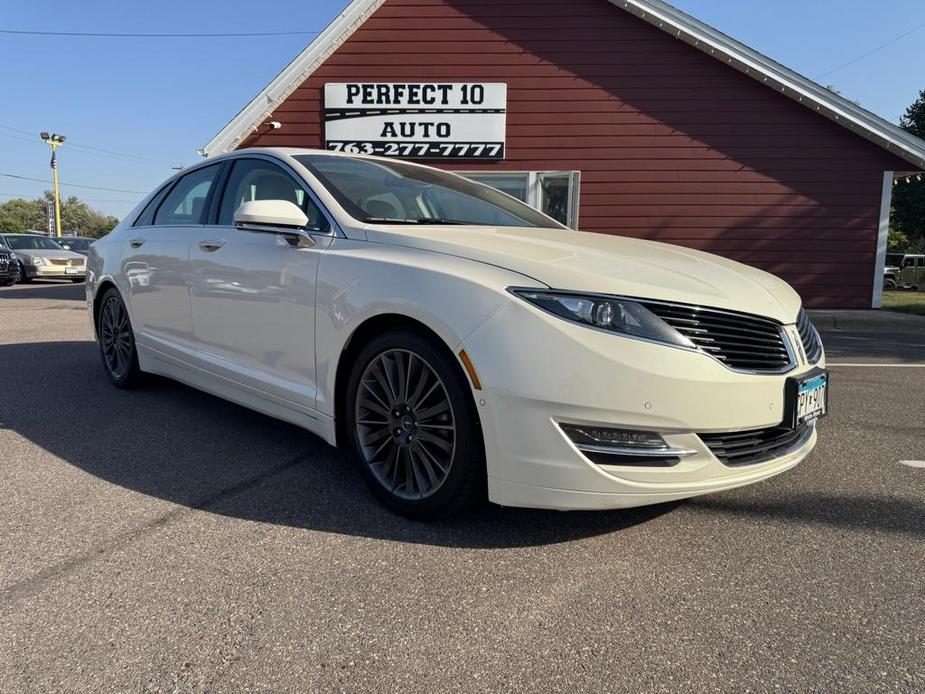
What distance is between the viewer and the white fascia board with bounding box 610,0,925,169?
10.1 metres

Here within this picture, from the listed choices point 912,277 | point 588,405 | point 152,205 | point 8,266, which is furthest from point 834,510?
point 912,277

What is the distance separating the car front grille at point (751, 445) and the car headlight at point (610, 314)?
365mm

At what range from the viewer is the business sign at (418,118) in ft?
Result: 35.6

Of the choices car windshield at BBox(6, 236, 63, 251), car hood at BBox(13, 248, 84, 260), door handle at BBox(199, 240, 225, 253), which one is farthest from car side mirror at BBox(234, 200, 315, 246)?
car windshield at BBox(6, 236, 63, 251)

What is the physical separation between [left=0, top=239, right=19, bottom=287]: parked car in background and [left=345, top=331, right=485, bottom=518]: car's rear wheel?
18752 mm

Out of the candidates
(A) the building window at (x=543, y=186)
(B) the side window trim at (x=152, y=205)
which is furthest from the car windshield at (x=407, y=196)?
(A) the building window at (x=543, y=186)

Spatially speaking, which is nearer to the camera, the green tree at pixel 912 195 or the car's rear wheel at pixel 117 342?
the car's rear wheel at pixel 117 342

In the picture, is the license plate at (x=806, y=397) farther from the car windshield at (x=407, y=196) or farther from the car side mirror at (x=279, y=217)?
the car side mirror at (x=279, y=217)

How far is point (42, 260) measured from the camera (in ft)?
61.0

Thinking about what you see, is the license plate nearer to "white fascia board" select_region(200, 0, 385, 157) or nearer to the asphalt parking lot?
the asphalt parking lot

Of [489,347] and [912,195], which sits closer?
[489,347]

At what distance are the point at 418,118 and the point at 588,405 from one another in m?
9.65

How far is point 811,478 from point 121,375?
4499mm

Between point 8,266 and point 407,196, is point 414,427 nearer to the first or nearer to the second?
point 407,196
